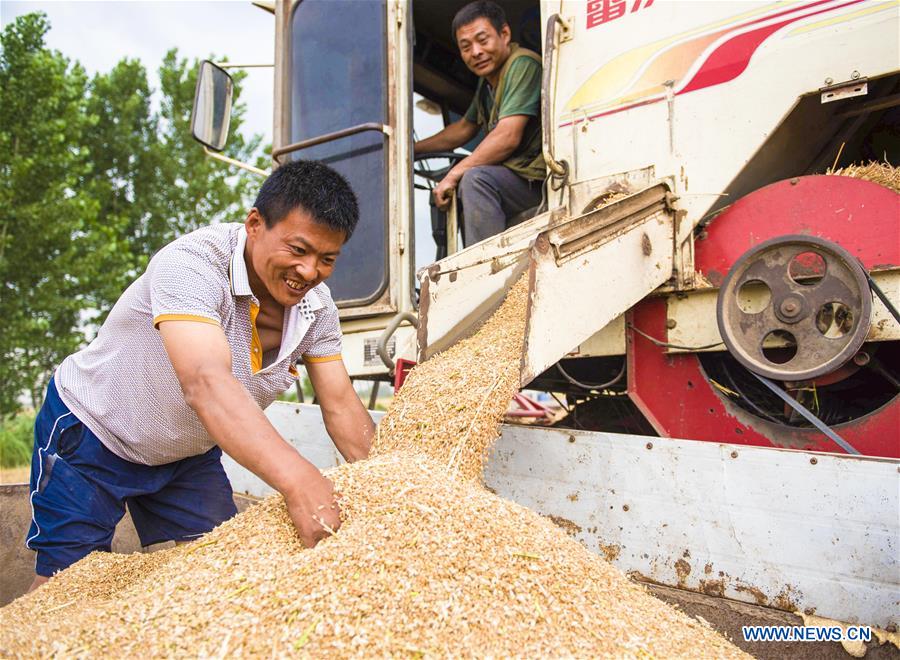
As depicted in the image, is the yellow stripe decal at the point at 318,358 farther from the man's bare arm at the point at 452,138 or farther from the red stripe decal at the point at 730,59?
the man's bare arm at the point at 452,138

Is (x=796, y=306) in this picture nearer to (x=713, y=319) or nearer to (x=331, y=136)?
(x=713, y=319)

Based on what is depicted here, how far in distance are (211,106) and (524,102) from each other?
1.73m

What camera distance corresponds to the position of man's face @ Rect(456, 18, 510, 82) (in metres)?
3.73

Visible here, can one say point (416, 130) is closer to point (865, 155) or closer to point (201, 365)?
point (865, 155)

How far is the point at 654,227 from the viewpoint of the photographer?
282 cm

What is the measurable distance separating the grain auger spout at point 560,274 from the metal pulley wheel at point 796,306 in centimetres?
33

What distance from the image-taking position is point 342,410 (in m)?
2.55

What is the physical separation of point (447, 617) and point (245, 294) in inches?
45.2

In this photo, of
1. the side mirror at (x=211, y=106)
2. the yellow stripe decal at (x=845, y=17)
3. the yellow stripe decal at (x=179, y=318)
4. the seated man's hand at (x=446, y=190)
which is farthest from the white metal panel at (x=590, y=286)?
the side mirror at (x=211, y=106)

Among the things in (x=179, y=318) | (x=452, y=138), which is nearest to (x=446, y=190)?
(x=452, y=138)

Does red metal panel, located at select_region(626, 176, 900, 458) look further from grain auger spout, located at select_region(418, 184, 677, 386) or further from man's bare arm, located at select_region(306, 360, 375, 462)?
man's bare arm, located at select_region(306, 360, 375, 462)

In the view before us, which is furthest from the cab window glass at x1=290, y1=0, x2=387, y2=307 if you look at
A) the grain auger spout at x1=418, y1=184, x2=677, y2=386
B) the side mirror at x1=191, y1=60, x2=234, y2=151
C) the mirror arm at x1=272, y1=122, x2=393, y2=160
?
the grain auger spout at x1=418, y1=184, x2=677, y2=386

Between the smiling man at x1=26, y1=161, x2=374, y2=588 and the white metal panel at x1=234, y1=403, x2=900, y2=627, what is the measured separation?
678 millimetres

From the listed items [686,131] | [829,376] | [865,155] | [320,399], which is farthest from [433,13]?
[829,376]
